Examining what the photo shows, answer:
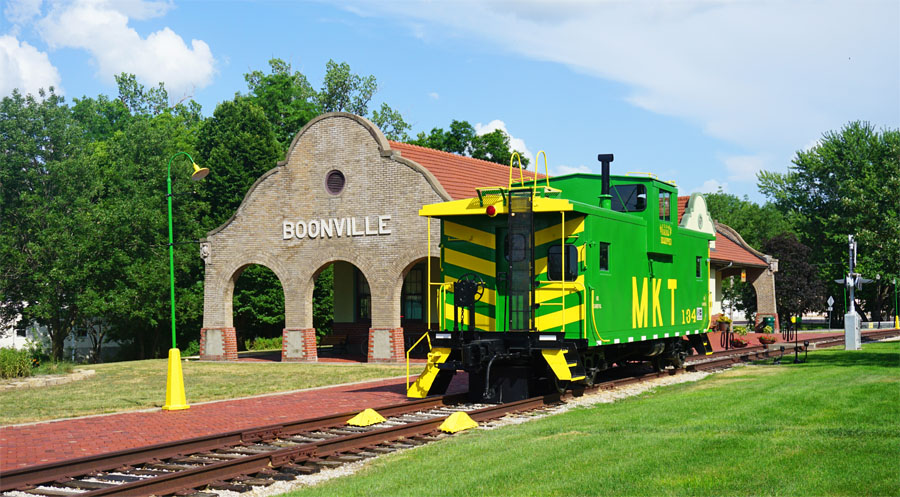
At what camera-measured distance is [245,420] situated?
14172 mm

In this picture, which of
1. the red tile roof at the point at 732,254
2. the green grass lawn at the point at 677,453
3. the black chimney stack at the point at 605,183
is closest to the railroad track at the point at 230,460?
the green grass lawn at the point at 677,453

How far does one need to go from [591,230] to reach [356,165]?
15.0 m

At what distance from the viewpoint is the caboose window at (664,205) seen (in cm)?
1875

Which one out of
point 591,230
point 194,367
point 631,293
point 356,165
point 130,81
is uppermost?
point 130,81

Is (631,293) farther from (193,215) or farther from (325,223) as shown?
(193,215)

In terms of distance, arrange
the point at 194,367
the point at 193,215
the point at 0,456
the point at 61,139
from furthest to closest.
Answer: the point at 193,215, the point at 61,139, the point at 194,367, the point at 0,456

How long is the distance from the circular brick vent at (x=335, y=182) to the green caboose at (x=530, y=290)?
13431 millimetres

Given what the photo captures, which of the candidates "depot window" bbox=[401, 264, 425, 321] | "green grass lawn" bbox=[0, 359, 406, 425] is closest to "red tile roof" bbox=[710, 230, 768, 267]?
"depot window" bbox=[401, 264, 425, 321]

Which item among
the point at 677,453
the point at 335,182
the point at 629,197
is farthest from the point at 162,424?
the point at 335,182

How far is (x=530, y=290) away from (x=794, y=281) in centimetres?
4569

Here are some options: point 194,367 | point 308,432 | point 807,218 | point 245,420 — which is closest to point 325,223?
point 194,367

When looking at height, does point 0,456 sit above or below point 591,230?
below

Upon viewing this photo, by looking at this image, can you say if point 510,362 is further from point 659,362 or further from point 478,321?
point 659,362

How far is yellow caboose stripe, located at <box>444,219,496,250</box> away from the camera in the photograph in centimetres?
1534
